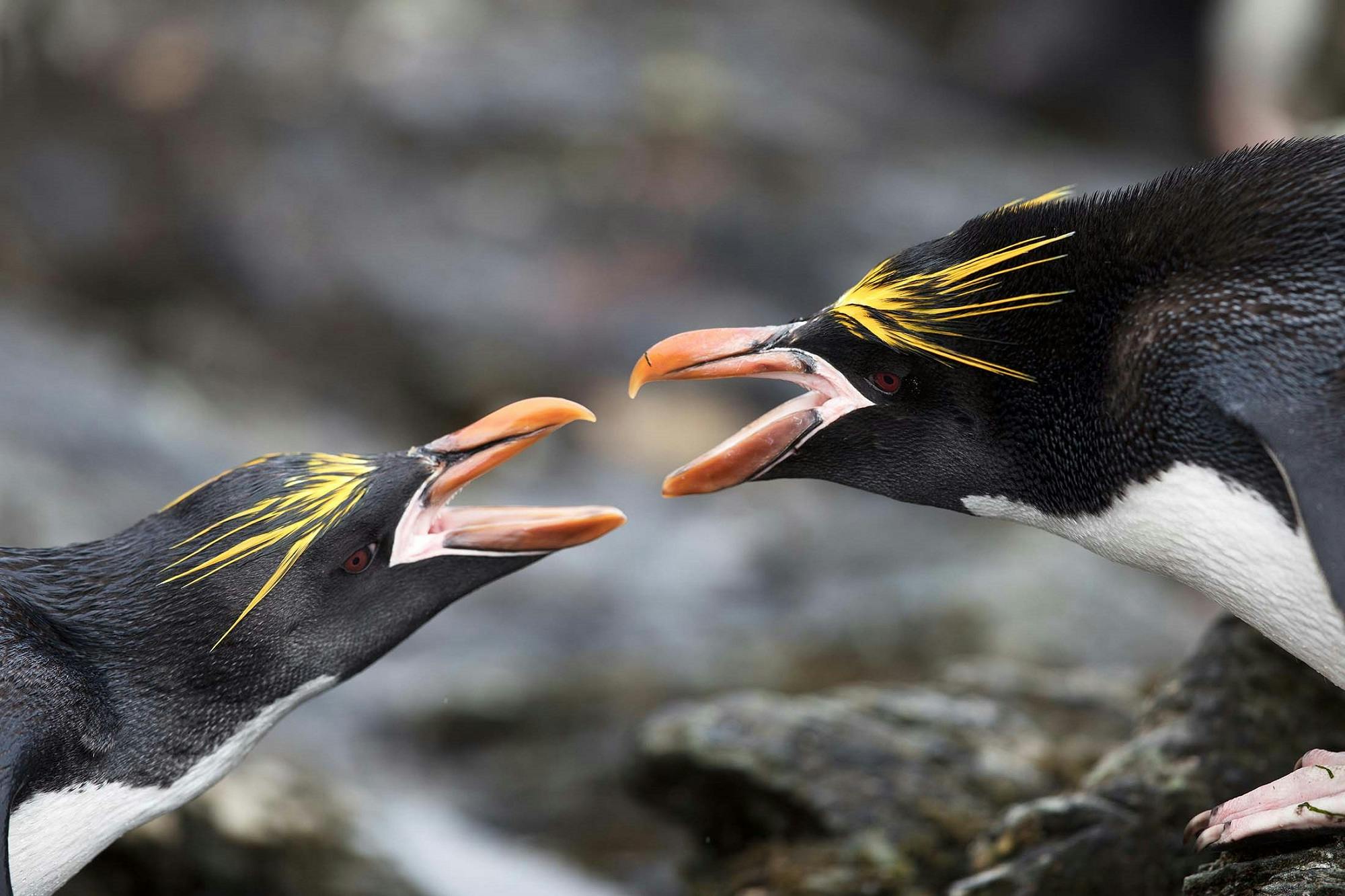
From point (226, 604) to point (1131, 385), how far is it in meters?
2.22

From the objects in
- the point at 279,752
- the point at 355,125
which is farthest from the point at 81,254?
the point at 279,752

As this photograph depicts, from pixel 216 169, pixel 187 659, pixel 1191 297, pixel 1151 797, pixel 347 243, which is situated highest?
pixel 216 169

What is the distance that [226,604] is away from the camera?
364 centimetres

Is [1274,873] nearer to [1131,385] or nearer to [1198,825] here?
[1198,825]

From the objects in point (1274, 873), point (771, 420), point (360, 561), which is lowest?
point (1274, 873)

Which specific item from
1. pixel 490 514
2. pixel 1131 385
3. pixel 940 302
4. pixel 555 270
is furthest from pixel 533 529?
pixel 555 270

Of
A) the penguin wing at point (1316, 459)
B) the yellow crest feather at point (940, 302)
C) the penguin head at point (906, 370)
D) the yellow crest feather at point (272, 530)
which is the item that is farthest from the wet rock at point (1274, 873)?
the yellow crest feather at point (272, 530)

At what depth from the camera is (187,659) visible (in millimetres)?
3635

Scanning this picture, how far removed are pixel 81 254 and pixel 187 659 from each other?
28.9 feet

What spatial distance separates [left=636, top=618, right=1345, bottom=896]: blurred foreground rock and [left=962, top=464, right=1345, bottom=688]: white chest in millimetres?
485

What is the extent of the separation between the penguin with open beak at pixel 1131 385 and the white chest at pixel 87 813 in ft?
4.23

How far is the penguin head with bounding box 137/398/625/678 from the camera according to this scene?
12.0 feet

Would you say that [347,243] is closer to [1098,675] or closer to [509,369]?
[509,369]

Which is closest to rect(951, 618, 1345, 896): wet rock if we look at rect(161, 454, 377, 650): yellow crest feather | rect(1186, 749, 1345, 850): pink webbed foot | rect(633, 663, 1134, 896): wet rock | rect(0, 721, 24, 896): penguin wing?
rect(633, 663, 1134, 896): wet rock
